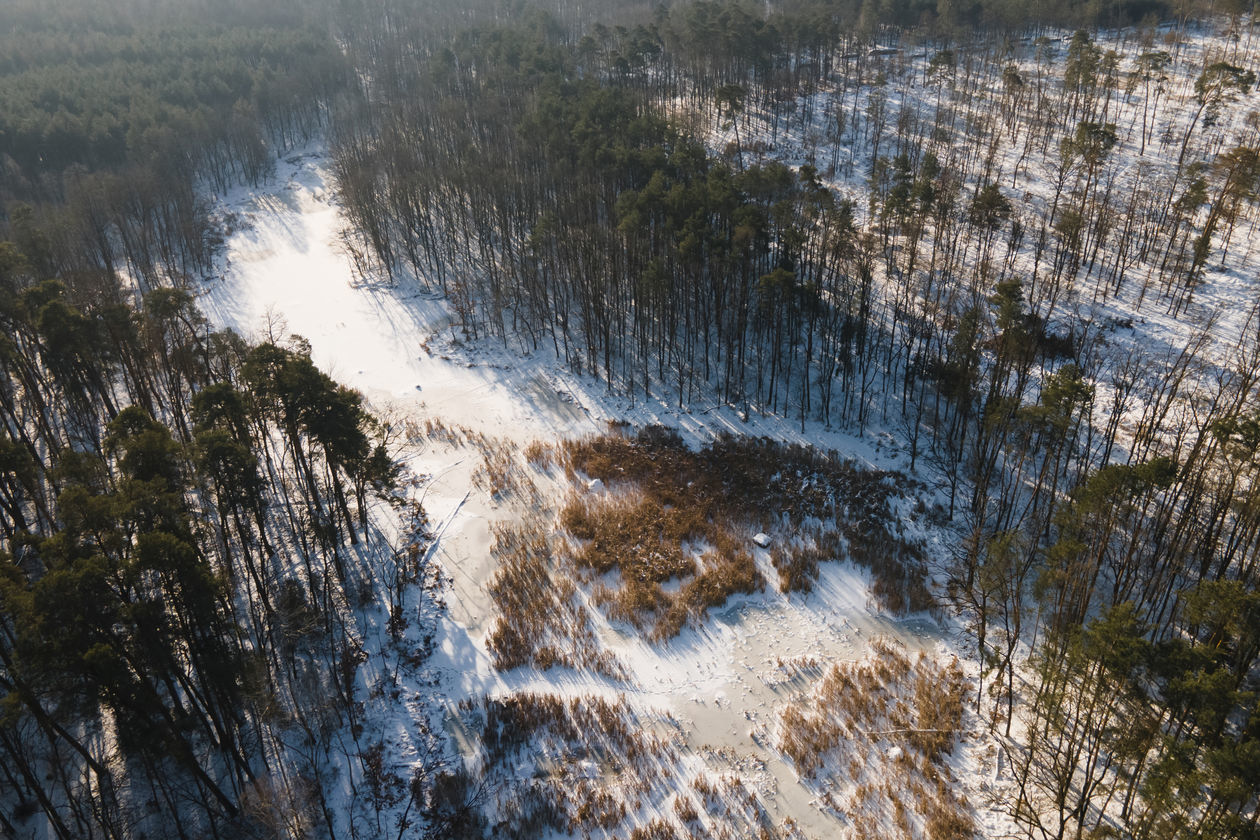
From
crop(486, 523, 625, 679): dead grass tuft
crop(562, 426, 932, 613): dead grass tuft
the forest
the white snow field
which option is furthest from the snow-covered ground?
crop(562, 426, 932, 613): dead grass tuft

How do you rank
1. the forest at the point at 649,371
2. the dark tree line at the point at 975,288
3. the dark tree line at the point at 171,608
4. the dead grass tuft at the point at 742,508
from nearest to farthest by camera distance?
the dark tree line at the point at 171,608 < the forest at the point at 649,371 < the dark tree line at the point at 975,288 < the dead grass tuft at the point at 742,508

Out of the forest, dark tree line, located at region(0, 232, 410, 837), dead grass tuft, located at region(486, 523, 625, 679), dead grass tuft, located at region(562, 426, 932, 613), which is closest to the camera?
dark tree line, located at region(0, 232, 410, 837)

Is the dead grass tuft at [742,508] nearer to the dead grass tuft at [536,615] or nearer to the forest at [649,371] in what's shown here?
the forest at [649,371]

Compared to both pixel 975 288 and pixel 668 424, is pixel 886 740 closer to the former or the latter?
pixel 668 424

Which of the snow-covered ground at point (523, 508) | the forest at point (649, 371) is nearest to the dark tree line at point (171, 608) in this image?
the forest at point (649, 371)

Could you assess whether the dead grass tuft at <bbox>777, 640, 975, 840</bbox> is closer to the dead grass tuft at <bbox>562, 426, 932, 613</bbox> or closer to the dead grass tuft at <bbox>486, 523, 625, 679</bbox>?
the dead grass tuft at <bbox>562, 426, 932, 613</bbox>

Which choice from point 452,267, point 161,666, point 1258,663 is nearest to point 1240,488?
point 1258,663

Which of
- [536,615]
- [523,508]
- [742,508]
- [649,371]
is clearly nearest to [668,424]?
[649,371]
